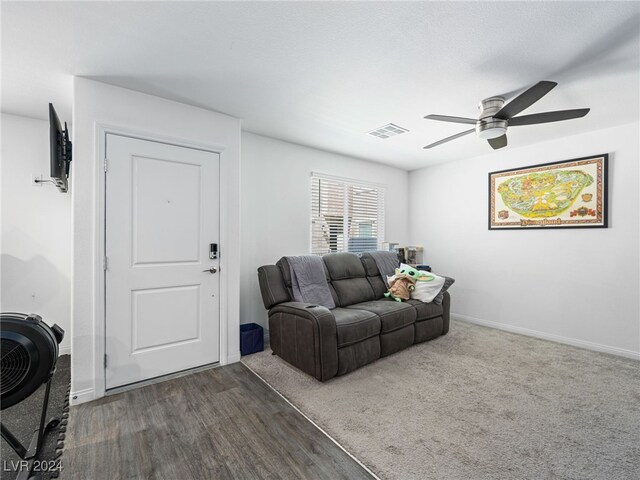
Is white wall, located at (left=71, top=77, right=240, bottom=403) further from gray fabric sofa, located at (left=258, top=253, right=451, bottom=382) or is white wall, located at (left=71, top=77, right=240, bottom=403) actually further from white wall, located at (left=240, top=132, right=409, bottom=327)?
gray fabric sofa, located at (left=258, top=253, right=451, bottom=382)

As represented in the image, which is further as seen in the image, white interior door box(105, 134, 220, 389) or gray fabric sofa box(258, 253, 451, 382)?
gray fabric sofa box(258, 253, 451, 382)

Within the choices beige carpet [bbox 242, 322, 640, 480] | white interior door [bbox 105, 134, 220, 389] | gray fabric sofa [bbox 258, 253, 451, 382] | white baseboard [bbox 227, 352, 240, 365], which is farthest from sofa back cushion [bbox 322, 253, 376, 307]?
white interior door [bbox 105, 134, 220, 389]

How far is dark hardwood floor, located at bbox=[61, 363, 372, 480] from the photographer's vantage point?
1.66 metres

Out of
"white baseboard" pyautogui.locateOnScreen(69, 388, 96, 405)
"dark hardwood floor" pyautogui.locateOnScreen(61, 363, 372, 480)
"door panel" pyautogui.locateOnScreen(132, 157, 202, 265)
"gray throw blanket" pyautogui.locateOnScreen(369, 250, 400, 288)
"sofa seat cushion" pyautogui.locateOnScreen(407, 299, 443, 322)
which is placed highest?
"door panel" pyautogui.locateOnScreen(132, 157, 202, 265)

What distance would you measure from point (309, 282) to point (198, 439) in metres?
1.83

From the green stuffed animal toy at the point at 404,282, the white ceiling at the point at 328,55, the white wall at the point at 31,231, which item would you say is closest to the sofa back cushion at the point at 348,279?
the green stuffed animal toy at the point at 404,282

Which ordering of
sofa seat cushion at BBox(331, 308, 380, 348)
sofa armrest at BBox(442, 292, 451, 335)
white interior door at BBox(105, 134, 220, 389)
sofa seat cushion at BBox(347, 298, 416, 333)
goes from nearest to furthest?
white interior door at BBox(105, 134, 220, 389) < sofa seat cushion at BBox(331, 308, 380, 348) < sofa seat cushion at BBox(347, 298, 416, 333) < sofa armrest at BBox(442, 292, 451, 335)

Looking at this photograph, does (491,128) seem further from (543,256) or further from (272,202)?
(272,202)

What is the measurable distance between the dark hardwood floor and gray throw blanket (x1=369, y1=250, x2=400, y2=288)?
7.48 ft

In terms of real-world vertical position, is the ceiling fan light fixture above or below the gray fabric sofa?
above

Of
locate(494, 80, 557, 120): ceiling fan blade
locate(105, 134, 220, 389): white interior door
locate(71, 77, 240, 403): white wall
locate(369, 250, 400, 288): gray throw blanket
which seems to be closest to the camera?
locate(494, 80, 557, 120): ceiling fan blade

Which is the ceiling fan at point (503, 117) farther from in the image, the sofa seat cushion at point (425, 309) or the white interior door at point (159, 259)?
the white interior door at point (159, 259)

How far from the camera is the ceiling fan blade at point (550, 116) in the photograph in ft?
7.39

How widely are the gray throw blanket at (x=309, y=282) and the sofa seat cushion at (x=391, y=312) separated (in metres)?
0.34
